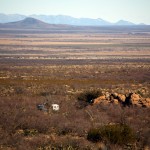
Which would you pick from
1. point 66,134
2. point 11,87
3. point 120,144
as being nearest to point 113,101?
point 66,134

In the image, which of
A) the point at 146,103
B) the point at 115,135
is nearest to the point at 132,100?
the point at 146,103

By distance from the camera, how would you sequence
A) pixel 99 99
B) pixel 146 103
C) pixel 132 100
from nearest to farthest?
1. pixel 146 103
2. pixel 132 100
3. pixel 99 99

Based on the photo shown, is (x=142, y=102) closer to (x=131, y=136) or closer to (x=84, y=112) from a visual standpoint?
(x=84, y=112)

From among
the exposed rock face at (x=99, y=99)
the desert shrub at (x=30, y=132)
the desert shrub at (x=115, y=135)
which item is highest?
the desert shrub at (x=115, y=135)

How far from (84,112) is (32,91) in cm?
1221

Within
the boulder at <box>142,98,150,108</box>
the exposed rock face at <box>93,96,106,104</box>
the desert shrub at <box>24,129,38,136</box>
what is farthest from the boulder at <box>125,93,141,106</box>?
the desert shrub at <box>24,129,38,136</box>

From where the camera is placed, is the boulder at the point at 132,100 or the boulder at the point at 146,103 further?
the boulder at the point at 132,100

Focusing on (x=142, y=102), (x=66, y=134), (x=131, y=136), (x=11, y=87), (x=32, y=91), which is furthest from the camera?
(x=11, y=87)

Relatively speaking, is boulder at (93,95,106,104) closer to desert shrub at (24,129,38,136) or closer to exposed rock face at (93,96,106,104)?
exposed rock face at (93,96,106,104)

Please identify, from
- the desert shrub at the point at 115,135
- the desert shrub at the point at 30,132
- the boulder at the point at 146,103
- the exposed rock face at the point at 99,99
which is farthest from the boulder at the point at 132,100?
the desert shrub at the point at 115,135

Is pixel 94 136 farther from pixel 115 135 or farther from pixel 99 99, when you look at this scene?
pixel 99 99

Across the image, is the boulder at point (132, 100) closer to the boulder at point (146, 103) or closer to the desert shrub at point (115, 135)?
the boulder at point (146, 103)

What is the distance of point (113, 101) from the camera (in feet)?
88.1

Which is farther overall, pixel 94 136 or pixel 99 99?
pixel 99 99
